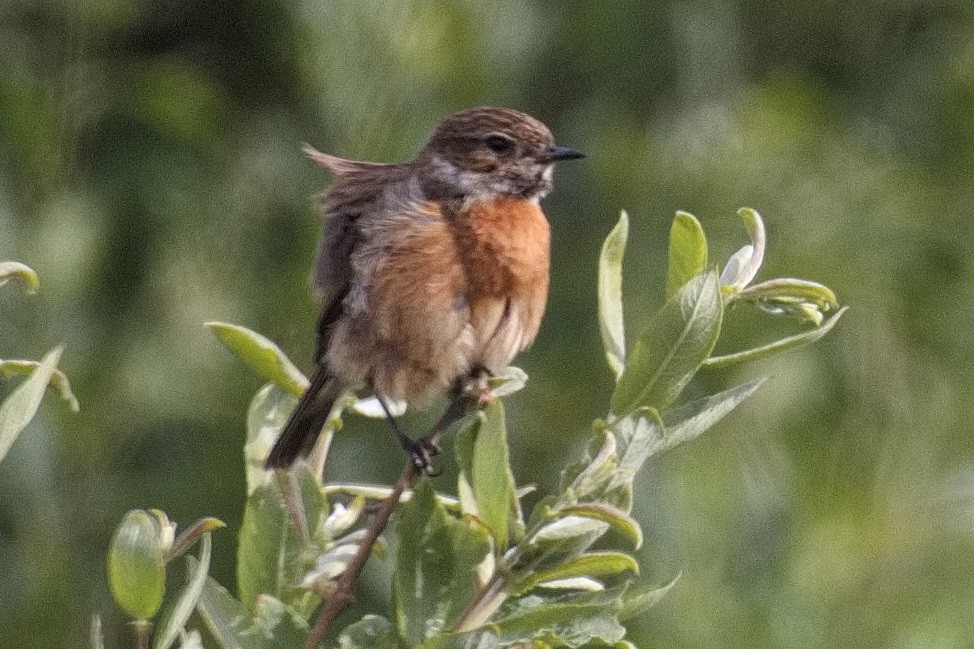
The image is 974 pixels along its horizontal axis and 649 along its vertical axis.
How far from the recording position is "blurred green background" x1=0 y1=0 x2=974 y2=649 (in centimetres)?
589

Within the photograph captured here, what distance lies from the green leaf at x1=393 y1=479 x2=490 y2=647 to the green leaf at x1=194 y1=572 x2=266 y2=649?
0.59ft

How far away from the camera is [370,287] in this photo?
459cm

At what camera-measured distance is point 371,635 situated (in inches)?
92.0

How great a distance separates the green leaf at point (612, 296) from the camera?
8.81 ft

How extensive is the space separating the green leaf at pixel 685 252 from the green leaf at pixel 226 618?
0.71m

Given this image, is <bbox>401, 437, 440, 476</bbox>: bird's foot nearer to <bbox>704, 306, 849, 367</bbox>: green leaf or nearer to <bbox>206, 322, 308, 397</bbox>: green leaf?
<bbox>206, 322, 308, 397</bbox>: green leaf

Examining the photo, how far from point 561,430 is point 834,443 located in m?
1.15

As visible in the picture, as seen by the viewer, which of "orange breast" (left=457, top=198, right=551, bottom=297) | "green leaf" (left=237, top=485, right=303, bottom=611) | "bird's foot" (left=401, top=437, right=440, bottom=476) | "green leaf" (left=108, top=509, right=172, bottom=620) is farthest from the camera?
"orange breast" (left=457, top=198, right=551, bottom=297)

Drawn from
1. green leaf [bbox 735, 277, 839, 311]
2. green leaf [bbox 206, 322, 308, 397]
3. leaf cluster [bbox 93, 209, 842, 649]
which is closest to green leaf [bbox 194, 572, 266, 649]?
leaf cluster [bbox 93, 209, 842, 649]

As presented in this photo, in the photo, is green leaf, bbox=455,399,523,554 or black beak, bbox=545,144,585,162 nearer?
green leaf, bbox=455,399,523,554

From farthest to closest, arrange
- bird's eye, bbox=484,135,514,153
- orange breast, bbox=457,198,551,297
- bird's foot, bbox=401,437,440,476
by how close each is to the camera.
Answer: bird's eye, bbox=484,135,514,153 < orange breast, bbox=457,198,551,297 < bird's foot, bbox=401,437,440,476

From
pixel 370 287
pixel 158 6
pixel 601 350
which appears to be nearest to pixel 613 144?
pixel 601 350

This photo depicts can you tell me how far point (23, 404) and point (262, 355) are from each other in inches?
26.5

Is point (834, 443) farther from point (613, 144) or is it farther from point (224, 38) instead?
point (224, 38)
